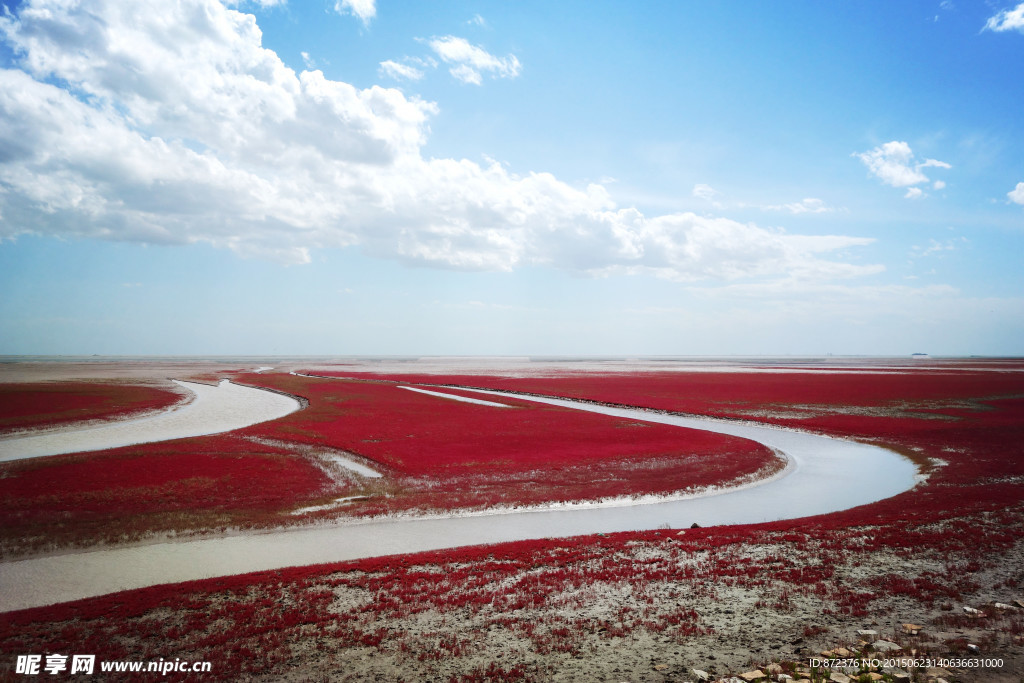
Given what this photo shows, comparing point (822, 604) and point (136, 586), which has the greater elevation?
point (822, 604)

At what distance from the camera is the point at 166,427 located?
137 feet

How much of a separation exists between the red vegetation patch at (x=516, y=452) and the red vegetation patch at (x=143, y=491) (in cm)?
482

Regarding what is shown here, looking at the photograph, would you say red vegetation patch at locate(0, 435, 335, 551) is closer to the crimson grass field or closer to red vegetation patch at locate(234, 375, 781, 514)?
red vegetation patch at locate(234, 375, 781, 514)

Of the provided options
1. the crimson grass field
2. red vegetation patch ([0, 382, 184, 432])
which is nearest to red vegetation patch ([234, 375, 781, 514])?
the crimson grass field

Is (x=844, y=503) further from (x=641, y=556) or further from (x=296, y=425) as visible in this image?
(x=296, y=425)

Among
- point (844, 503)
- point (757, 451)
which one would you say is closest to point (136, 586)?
point (844, 503)

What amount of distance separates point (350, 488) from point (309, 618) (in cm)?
1373

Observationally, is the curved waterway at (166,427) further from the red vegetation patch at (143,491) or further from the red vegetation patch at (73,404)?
the red vegetation patch at (143,491)

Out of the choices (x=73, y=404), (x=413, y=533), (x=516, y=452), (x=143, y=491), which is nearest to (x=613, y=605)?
(x=413, y=533)

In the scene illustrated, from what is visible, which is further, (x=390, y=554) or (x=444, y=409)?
(x=444, y=409)

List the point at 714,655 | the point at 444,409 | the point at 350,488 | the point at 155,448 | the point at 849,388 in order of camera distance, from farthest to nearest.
A: the point at 849,388, the point at 444,409, the point at 155,448, the point at 350,488, the point at 714,655

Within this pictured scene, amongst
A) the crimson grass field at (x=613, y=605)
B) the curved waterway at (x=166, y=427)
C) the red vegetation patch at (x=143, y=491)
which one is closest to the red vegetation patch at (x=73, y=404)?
the curved waterway at (x=166, y=427)

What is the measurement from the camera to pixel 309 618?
1160 cm

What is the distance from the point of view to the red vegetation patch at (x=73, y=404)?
4244 cm
